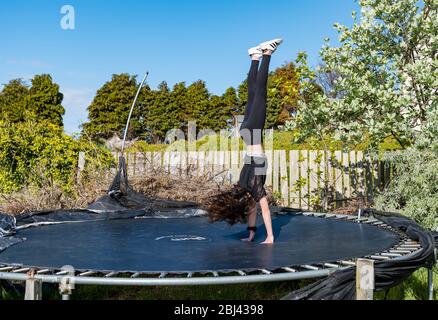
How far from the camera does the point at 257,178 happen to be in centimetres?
274

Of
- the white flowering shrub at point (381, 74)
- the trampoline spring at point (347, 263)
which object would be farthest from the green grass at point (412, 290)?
the white flowering shrub at point (381, 74)

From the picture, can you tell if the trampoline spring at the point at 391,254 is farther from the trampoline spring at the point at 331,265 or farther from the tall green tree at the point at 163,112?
the tall green tree at the point at 163,112

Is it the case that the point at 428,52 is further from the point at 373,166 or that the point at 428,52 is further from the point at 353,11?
the point at 373,166

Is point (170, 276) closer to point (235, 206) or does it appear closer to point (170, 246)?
point (170, 246)

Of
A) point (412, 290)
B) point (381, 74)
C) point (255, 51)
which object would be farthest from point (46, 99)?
point (412, 290)

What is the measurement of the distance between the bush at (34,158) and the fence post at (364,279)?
13.8 feet

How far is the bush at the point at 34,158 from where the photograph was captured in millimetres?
5246

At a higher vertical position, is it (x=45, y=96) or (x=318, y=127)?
(x=45, y=96)

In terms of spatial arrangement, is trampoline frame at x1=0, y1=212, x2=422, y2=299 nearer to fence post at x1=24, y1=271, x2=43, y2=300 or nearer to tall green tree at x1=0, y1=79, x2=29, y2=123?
fence post at x1=24, y1=271, x2=43, y2=300

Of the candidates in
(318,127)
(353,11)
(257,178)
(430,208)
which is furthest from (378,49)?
(257,178)

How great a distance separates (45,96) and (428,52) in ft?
35.8

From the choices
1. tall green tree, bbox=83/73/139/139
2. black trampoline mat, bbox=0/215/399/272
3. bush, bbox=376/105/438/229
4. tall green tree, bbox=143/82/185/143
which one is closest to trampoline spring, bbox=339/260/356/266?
black trampoline mat, bbox=0/215/399/272

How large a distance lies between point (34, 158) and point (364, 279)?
4.46m

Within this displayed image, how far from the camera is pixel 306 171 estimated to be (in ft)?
18.7
